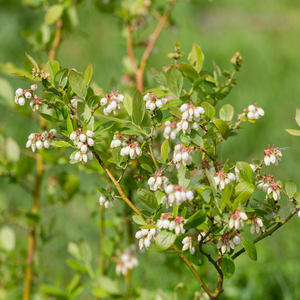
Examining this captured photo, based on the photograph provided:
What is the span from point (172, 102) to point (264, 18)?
4200mm

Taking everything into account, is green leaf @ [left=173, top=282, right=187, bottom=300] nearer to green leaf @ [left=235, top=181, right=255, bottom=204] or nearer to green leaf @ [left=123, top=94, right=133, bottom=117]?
green leaf @ [left=235, top=181, right=255, bottom=204]

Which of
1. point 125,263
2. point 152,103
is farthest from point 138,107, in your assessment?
point 125,263

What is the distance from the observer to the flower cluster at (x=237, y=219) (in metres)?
0.48

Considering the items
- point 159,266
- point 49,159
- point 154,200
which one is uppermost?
point 154,200

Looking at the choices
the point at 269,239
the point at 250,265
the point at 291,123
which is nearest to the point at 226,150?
the point at 291,123

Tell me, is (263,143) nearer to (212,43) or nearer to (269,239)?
(269,239)

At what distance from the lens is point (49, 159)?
3.36ft

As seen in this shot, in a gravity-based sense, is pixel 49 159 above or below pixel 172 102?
below

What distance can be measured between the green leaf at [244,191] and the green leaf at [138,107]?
0.69 feet

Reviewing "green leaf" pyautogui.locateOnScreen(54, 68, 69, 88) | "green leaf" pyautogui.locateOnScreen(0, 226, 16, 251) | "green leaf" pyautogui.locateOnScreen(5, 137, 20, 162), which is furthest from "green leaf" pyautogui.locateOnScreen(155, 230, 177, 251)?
"green leaf" pyautogui.locateOnScreen(0, 226, 16, 251)

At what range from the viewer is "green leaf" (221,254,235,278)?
1.82 feet

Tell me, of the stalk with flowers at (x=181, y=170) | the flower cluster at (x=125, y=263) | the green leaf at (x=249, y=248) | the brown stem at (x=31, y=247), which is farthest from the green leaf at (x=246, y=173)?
the brown stem at (x=31, y=247)

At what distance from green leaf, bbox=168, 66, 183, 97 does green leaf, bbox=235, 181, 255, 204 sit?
0.24 metres

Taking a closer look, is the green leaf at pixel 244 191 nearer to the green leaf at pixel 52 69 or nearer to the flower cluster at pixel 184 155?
the flower cluster at pixel 184 155
